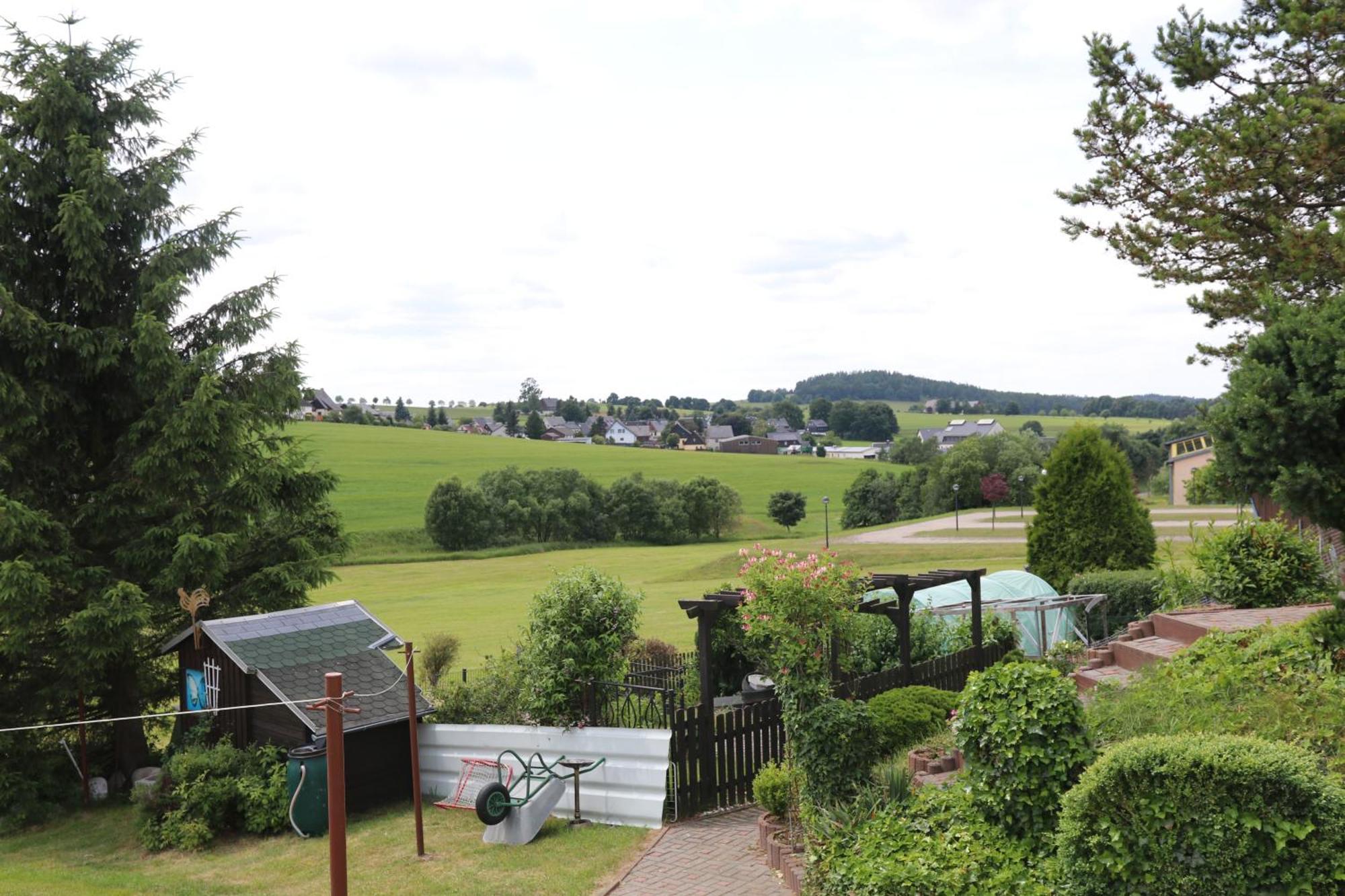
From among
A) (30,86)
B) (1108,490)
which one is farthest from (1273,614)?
(30,86)

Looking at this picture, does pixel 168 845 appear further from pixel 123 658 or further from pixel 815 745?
pixel 815 745

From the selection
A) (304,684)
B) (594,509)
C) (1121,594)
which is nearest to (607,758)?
(304,684)

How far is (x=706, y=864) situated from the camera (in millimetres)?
9594

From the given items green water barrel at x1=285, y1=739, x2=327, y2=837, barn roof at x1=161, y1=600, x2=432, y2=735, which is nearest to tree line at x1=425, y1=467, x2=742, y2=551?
barn roof at x1=161, y1=600, x2=432, y2=735

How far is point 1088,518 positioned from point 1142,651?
1389 cm

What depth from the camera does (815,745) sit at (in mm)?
8961

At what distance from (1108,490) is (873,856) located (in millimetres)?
18897

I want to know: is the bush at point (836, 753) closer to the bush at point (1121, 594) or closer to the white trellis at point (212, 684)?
the white trellis at point (212, 684)

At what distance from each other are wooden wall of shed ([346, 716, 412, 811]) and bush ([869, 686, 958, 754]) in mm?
6389

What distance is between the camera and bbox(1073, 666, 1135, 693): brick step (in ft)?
33.6

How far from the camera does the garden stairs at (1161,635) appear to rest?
10.6 meters

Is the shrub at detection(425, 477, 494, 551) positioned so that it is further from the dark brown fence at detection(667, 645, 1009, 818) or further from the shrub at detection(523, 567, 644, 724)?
the dark brown fence at detection(667, 645, 1009, 818)

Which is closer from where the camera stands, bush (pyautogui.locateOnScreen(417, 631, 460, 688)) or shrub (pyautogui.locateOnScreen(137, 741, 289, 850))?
shrub (pyautogui.locateOnScreen(137, 741, 289, 850))

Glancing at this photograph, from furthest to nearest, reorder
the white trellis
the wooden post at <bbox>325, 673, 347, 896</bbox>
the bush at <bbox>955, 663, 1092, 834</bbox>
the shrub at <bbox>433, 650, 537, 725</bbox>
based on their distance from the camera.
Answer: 1. the white trellis
2. the shrub at <bbox>433, 650, 537, 725</bbox>
3. the wooden post at <bbox>325, 673, 347, 896</bbox>
4. the bush at <bbox>955, 663, 1092, 834</bbox>
